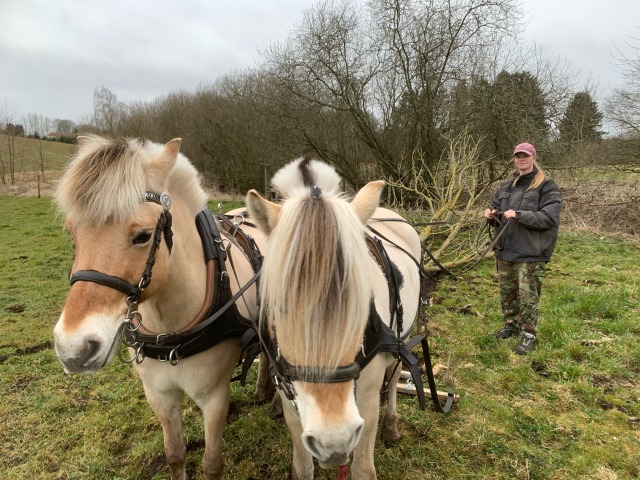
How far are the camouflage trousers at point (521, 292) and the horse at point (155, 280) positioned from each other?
3.29 m

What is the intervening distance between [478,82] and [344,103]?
438 cm

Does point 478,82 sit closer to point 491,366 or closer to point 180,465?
point 491,366

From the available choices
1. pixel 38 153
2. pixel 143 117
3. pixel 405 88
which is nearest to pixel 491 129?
pixel 405 88

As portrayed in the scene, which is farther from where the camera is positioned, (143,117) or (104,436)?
(143,117)

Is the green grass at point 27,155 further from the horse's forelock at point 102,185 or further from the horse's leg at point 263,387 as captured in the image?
the horse's forelock at point 102,185

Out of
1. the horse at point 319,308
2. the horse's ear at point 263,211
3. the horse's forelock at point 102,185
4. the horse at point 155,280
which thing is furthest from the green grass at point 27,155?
the horse at point 319,308

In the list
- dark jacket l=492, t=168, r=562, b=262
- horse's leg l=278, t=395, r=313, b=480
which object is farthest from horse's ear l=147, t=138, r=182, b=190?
dark jacket l=492, t=168, r=562, b=262

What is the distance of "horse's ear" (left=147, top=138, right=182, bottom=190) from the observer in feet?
5.43

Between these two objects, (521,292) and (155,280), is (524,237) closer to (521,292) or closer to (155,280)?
(521,292)

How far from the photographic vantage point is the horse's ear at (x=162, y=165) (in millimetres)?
1654

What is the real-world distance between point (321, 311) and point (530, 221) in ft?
11.1

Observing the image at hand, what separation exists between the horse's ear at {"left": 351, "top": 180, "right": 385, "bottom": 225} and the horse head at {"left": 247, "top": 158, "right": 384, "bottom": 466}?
229 mm

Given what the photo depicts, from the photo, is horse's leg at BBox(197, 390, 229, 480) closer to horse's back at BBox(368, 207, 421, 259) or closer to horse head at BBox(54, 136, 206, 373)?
horse head at BBox(54, 136, 206, 373)

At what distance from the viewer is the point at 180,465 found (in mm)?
2391
